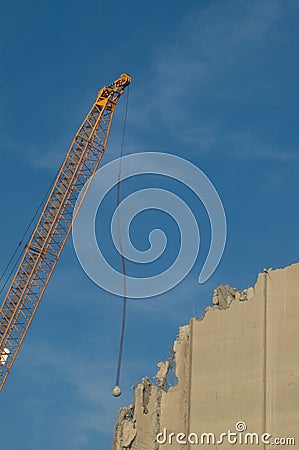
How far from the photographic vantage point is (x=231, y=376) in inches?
2628

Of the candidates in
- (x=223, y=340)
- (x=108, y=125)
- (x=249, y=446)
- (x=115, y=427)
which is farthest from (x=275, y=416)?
(x=108, y=125)

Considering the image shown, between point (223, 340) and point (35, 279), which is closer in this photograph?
point (223, 340)

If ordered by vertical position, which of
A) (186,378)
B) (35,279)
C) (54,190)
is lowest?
(186,378)

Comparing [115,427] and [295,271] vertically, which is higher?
[295,271]

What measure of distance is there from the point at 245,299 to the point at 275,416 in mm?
8778

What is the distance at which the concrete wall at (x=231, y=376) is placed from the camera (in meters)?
63.4

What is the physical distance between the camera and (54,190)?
75562mm

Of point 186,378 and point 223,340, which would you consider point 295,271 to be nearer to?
point 223,340

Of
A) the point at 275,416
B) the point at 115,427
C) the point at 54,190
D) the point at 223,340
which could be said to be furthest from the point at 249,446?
the point at 54,190

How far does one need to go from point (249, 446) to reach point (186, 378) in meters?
8.47

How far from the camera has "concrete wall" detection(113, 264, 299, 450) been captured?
63.4 metres

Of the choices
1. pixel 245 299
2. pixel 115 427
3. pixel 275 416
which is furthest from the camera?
pixel 115 427

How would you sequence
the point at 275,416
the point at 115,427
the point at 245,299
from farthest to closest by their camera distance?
the point at 115,427 < the point at 245,299 < the point at 275,416

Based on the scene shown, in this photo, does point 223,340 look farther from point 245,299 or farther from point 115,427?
point 115,427
